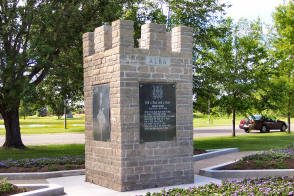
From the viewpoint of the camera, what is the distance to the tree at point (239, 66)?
2238 centimetres

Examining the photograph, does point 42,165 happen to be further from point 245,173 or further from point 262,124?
point 262,124

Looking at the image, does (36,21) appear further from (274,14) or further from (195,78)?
(274,14)

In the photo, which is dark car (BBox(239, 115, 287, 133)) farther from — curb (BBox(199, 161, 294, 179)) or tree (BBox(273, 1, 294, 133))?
curb (BBox(199, 161, 294, 179))

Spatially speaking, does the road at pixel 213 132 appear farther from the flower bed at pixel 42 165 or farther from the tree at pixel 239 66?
the flower bed at pixel 42 165

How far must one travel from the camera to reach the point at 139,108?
29.3 ft

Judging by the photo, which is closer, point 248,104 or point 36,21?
point 36,21

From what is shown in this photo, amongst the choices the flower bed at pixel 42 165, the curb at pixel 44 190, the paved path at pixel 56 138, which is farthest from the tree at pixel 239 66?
the curb at pixel 44 190

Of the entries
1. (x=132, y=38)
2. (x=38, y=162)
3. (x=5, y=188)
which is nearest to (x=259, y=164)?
(x=132, y=38)

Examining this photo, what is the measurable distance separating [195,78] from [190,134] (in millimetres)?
8524

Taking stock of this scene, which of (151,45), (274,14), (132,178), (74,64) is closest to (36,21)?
(74,64)

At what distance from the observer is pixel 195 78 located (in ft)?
59.0

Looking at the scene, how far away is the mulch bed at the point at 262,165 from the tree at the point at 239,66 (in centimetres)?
1035

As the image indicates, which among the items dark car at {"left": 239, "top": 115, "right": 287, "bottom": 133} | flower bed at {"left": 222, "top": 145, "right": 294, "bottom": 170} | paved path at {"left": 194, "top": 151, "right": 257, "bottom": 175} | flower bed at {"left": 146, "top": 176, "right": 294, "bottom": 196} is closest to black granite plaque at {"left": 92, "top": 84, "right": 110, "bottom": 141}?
flower bed at {"left": 146, "top": 176, "right": 294, "bottom": 196}

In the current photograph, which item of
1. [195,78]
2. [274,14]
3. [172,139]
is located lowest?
[172,139]
